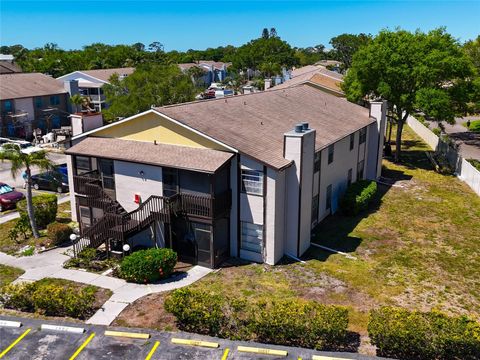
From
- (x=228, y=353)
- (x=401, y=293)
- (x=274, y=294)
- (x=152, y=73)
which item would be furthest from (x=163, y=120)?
(x=152, y=73)

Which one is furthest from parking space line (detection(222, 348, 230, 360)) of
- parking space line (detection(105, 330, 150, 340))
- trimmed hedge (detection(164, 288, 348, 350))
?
parking space line (detection(105, 330, 150, 340))

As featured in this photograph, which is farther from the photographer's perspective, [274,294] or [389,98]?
[389,98]

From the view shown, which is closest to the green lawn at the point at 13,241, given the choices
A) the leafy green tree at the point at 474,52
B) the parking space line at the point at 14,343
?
the parking space line at the point at 14,343

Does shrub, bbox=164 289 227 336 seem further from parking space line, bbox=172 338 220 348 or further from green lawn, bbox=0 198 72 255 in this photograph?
green lawn, bbox=0 198 72 255

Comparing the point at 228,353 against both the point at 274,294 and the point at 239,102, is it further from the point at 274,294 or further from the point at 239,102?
the point at 239,102

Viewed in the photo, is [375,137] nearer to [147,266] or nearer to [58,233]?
[147,266]

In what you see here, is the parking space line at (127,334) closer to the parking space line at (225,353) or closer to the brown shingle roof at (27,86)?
the parking space line at (225,353)
